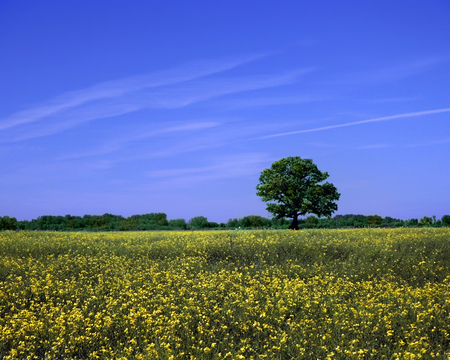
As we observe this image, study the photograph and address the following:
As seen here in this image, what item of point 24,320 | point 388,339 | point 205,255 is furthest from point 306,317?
point 205,255

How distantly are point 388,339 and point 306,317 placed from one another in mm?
1388

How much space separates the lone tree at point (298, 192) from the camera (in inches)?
1496

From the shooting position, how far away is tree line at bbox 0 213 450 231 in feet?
128

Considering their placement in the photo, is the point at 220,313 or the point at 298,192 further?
the point at 298,192

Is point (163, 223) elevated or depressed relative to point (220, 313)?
elevated

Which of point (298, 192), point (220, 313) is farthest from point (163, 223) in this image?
point (220, 313)

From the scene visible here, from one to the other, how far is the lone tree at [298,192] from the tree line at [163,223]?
328cm

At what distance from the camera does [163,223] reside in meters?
41.0

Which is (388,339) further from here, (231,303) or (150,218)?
(150,218)

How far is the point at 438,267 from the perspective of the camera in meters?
12.6

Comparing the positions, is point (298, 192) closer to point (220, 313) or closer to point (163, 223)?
point (163, 223)

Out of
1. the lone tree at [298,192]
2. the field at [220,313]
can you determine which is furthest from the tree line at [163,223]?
the field at [220,313]

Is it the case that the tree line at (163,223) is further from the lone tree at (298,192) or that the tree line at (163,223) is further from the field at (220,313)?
the field at (220,313)

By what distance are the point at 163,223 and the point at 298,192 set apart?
14540 mm
